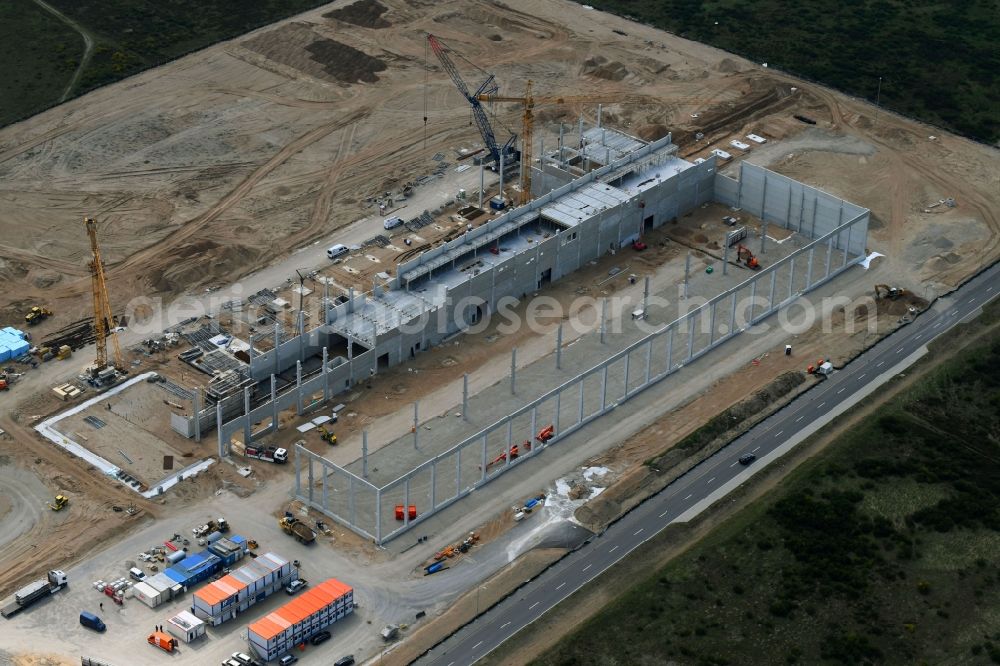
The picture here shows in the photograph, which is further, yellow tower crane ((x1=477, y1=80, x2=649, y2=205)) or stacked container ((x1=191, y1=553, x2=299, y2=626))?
yellow tower crane ((x1=477, y1=80, x2=649, y2=205))

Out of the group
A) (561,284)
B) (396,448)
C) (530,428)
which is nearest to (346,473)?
(396,448)

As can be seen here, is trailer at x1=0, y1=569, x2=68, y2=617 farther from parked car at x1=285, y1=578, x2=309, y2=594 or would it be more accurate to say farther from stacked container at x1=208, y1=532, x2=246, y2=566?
parked car at x1=285, y1=578, x2=309, y2=594

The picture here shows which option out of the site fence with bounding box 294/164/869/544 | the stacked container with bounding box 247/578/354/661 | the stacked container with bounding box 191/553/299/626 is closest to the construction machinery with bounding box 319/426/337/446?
the site fence with bounding box 294/164/869/544

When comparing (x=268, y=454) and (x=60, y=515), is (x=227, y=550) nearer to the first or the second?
(x=268, y=454)

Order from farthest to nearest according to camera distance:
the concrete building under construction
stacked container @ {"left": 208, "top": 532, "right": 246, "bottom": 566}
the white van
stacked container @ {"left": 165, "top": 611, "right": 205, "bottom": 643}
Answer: the white van
the concrete building under construction
stacked container @ {"left": 208, "top": 532, "right": 246, "bottom": 566}
stacked container @ {"left": 165, "top": 611, "right": 205, "bottom": 643}

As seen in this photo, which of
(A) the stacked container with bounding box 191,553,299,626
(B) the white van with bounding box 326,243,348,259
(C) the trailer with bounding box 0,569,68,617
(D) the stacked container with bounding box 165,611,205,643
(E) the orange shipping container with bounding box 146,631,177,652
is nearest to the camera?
(E) the orange shipping container with bounding box 146,631,177,652

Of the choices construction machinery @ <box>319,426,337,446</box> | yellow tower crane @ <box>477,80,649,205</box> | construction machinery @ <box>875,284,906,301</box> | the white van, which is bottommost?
construction machinery @ <box>319,426,337,446</box>

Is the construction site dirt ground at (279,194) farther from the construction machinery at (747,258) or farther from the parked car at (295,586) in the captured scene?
the parked car at (295,586)
